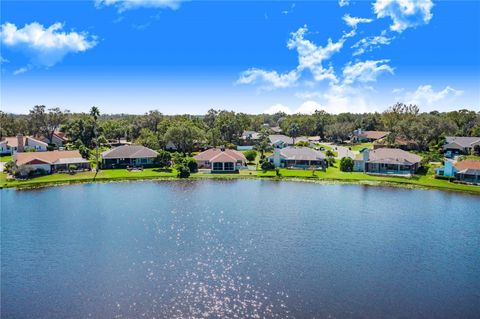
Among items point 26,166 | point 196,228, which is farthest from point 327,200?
point 26,166

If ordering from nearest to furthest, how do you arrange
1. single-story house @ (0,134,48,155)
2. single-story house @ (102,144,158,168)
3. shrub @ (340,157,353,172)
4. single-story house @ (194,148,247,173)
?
shrub @ (340,157,353,172), single-story house @ (194,148,247,173), single-story house @ (102,144,158,168), single-story house @ (0,134,48,155)

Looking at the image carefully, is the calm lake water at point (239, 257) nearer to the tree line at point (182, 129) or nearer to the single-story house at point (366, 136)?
the tree line at point (182, 129)

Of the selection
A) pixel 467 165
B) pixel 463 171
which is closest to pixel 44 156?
pixel 463 171

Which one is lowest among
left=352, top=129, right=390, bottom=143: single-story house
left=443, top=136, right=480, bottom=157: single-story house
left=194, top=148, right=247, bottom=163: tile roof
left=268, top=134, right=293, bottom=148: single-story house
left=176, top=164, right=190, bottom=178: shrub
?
left=176, top=164, right=190, bottom=178: shrub

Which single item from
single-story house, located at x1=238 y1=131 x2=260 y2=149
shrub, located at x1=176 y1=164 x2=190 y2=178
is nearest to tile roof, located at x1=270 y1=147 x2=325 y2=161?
shrub, located at x1=176 y1=164 x2=190 y2=178

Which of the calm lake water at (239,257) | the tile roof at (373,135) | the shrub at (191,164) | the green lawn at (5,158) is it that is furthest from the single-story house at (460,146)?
the green lawn at (5,158)

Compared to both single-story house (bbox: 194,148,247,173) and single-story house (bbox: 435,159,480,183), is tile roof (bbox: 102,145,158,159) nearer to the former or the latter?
single-story house (bbox: 194,148,247,173)
